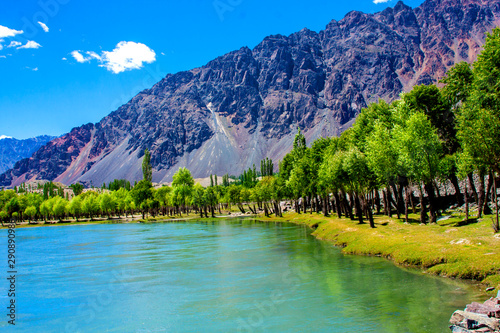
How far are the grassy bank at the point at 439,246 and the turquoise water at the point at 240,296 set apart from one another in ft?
5.80

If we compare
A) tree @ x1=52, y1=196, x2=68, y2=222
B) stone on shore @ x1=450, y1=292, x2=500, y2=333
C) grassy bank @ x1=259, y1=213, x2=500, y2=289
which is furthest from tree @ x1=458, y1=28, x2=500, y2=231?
tree @ x1=52, y1=196, x2=68, y2=222

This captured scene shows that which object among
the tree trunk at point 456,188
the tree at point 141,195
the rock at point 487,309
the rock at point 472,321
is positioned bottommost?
the rock at point 472,321

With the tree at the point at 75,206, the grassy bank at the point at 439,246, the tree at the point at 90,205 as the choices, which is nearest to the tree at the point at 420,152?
the grassy bank at the point at 439,246

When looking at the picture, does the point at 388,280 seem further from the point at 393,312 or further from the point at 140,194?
the point at 140,194

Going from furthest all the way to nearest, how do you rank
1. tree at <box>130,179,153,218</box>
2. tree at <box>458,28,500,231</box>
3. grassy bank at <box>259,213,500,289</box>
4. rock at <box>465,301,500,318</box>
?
tree at <box>130,179,153,218</box> < tree at <box>458,28,500,231</box> < grassy bank at <box>259,213,500,289</box> < rock at <box>465,301,500,318</box>

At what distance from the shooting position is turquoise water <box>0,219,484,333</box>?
20.6 meters

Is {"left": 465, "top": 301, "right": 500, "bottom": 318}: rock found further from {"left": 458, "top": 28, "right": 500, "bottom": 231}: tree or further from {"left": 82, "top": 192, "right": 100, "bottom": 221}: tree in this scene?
{"left": 82, "top": 192, "right": 100, "bottom": 221}: tree

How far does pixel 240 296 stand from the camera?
26.7 meters

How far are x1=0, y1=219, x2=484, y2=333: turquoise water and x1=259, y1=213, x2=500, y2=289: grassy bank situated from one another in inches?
69.6

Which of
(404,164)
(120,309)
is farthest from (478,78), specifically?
(120,309)

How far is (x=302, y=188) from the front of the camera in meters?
94.8

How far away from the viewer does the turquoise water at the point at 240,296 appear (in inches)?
811

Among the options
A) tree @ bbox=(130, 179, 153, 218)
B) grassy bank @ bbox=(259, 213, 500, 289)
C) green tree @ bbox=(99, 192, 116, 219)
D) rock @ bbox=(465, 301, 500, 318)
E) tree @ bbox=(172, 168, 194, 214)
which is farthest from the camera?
green tree @ bbox=(99, 192, 116, 219)

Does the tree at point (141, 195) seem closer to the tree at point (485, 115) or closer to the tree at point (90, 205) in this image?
the tree at point (90, 205)
